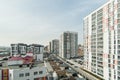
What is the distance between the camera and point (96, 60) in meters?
67.4

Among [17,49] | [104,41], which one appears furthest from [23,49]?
[104,41]

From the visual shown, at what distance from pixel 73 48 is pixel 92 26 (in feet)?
267

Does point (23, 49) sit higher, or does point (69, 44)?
point (69, 44)

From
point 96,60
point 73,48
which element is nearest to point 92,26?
point 96,60

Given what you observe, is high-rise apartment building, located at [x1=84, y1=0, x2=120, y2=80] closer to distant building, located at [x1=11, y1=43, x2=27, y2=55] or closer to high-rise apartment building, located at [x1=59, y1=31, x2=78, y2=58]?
distant building, located at [x1=11, y1=43, x2=27, y2=55]

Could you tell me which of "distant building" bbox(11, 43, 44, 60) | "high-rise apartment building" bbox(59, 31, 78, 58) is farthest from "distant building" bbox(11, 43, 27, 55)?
"high-rise apartment building" bbox(59, 31, 78, 58)

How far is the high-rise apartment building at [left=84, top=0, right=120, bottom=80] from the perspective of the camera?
166ft

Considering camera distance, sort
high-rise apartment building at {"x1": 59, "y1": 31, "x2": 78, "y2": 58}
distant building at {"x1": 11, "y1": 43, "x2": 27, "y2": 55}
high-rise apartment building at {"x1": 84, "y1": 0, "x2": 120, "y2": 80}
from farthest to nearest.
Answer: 1. high-rise apartment building at {"x1": 59, "y1": 31, "x2": 78, "y2": 58}
2. distant building at {"x1": 11, "y1": 43, "x2": 27, "y2": 55}
3. high-rise apartment building at {"x1": 84, "y1": 0, "x2": 120, "y2": 80}

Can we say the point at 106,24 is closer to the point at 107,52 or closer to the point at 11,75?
the point at 107,52

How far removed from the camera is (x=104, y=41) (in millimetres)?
59406

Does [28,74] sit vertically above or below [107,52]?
below

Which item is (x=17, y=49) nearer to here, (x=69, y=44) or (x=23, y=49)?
(x=23, y=49)

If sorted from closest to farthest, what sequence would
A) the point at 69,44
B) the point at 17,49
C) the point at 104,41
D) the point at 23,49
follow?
the point at 104,41 → the point at 17,49 → the point at 23,49 → the point at 69,44

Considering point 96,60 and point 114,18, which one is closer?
point 114,18
